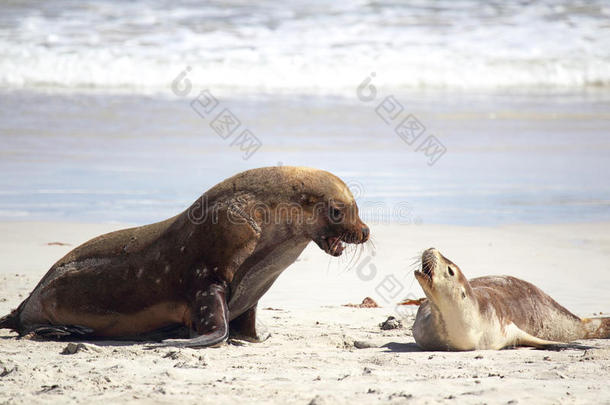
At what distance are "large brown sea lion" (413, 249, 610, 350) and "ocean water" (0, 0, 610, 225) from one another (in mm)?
3882

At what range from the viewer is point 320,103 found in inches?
800

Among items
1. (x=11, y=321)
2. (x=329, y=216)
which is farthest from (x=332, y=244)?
(x=11, y=321)

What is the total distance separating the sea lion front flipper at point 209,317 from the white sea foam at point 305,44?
57.8 ft

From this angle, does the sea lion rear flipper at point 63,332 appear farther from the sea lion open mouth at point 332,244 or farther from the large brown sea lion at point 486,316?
the large brown sea lion at point 486,316

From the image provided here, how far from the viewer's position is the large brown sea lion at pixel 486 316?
5773 mm

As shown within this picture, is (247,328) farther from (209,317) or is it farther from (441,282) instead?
(441,282)

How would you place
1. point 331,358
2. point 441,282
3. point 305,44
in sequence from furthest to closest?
1. point 305,44
2. point 441,282
3. point 331,358

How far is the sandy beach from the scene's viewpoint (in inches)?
174

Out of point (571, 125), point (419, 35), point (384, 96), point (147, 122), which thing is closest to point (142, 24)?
point (419, 35)

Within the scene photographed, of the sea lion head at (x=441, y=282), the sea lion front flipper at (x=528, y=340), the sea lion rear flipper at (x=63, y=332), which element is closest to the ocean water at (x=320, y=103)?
the sea lion rear flipper at (x=63, y=332)

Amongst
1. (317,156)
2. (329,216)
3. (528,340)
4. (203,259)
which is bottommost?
(528,340)

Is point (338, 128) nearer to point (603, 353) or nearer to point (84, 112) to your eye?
point (84, 112)

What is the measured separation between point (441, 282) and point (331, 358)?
906 millimetres

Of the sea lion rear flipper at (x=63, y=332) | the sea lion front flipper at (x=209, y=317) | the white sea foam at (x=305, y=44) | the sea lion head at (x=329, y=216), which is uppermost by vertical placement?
the white sea foam at (x=305, y=44)
